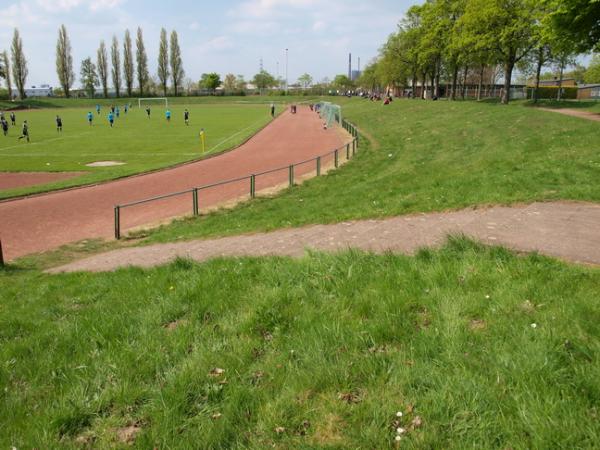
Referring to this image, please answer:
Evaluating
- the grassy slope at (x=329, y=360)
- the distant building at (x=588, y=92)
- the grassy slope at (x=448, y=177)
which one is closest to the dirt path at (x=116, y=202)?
the grassy slope at (x=448, y=177)

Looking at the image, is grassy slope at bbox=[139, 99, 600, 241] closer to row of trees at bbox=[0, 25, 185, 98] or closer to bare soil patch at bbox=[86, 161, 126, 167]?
bare soil patch at bbox=[86, 161, 126, 167]

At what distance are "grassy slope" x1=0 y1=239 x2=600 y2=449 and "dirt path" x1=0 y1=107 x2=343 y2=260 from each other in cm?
953

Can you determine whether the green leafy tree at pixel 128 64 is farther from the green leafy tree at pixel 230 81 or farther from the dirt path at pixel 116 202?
the dirt path at pixel 116 202

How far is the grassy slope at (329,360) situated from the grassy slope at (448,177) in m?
5.60

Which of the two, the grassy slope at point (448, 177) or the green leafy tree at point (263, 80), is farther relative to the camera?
the green leafy tree at point (263, 80)

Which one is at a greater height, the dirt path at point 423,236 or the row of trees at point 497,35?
the row of trees at point 497,35

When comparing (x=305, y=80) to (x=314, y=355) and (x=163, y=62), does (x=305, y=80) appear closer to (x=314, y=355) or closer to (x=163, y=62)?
(x=163, y=62)

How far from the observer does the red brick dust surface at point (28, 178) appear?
22594mm

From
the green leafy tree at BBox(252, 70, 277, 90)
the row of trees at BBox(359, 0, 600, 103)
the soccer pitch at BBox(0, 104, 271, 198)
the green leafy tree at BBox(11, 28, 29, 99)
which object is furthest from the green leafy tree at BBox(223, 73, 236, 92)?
the soccer pitch at BBox(0, 104, 271, 198)

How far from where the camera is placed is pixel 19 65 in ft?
406

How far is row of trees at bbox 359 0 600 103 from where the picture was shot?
2625 cm

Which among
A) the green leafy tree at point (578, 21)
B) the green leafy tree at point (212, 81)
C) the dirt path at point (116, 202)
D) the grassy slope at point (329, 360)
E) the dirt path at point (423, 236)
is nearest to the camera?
the grassy slope at point (329, 360)

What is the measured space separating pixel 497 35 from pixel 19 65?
120933 mm

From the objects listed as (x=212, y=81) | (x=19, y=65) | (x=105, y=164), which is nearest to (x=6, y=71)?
(x=19, y=65)
